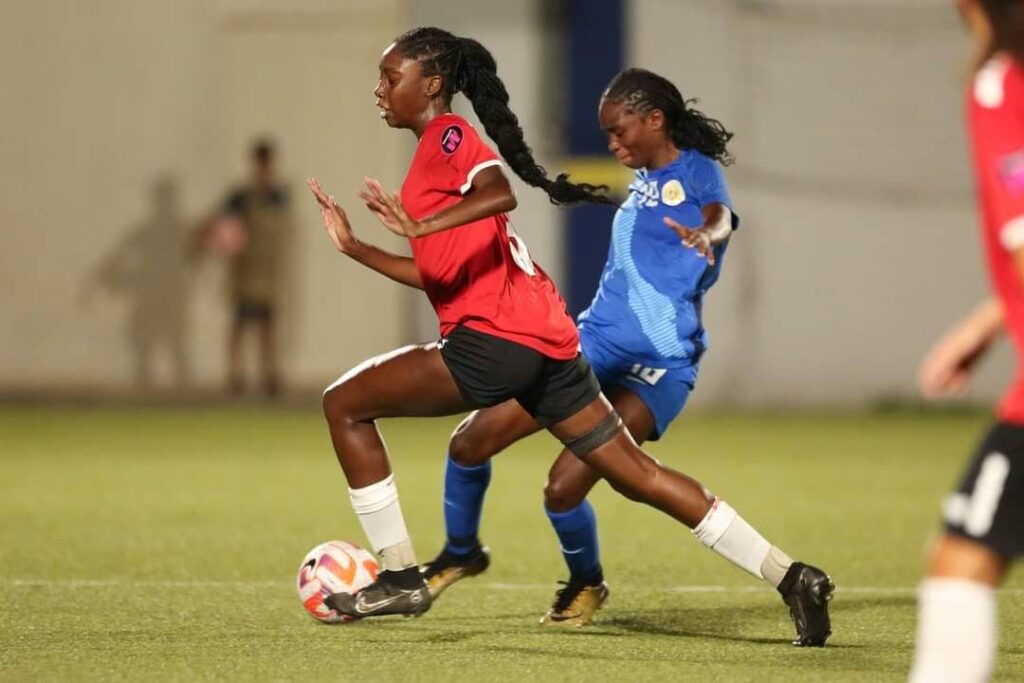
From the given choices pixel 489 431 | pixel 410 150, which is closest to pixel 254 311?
pixel 410 150

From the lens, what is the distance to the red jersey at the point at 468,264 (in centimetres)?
559

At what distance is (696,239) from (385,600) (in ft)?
4.89

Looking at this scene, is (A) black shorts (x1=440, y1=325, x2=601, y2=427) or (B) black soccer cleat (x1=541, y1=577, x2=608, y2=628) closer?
(A) black shorts (x1=440, y1=325, x2=601, y2=427)

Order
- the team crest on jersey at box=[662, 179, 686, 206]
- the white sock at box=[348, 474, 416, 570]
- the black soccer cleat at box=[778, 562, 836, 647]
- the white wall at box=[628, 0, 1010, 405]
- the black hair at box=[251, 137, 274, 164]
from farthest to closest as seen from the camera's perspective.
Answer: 1. the black hair at box=[251, 137, 274, 164]
2. the white wall at box=[628, 0, 1010, 405]
3. the team crest on jersey at box=[662, 179, 686, 206]
4. the white sock at box=[348, 474, 416, 570]
5. the black soccer cleat at box=[778, 562, 836, 647]

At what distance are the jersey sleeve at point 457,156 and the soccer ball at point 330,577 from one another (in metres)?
1.29

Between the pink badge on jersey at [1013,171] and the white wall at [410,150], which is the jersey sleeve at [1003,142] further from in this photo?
the white wall at [410,150]

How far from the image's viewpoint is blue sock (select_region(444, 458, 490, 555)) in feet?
21.3

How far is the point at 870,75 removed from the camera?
15383 mm

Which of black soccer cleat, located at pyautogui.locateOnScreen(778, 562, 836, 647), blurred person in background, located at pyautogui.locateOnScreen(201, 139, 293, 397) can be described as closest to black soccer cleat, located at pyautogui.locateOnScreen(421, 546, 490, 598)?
black soccer cleat, located at pyautogui.locateOnScreen(778, 562, 836, 647)

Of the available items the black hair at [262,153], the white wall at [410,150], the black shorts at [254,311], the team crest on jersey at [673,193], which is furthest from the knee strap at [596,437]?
the black shorts at [254,311]

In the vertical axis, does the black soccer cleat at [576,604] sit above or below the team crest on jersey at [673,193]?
below

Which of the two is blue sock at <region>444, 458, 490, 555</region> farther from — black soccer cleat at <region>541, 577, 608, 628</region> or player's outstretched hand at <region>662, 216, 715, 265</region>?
player's outstretched hand at <region>662, 216, 715, 265</region>

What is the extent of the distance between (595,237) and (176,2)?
4532 millimetres

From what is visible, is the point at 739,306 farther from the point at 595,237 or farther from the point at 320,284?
the point at 320,284
